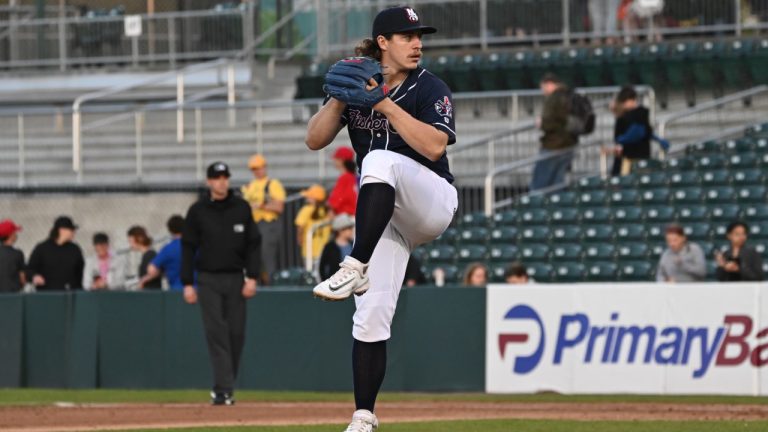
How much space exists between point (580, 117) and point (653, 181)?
3.65ft

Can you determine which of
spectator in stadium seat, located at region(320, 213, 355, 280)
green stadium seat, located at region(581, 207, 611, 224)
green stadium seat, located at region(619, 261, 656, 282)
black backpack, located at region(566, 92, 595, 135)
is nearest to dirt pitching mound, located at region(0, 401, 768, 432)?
spectator in stadium seat, located at region(320, 213, 355, 280)

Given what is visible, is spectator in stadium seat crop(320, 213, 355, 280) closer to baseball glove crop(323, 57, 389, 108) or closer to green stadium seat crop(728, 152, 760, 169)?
green stadium seat crop(728, 152, 760, 169)

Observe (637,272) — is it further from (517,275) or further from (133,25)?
(133,25)

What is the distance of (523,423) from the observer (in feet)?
35.3

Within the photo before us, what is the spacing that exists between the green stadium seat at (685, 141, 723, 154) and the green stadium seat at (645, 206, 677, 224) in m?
1.59

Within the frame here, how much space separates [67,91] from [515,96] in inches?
362

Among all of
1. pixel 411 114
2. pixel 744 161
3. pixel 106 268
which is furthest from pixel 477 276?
pixel 411 114

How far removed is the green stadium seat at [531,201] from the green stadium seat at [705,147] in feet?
6.23

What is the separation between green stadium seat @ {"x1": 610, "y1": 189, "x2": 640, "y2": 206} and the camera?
773 inches

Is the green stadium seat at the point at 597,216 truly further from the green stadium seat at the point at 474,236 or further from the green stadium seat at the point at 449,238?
the green stadium seat at the point at 449,238

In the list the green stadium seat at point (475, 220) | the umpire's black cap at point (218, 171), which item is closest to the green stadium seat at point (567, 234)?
the green stadium seat at point (475, 220)

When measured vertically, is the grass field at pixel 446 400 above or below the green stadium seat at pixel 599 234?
below

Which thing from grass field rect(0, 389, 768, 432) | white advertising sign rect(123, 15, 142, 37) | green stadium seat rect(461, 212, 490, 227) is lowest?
grass field rect(0, 389, 768, 432)

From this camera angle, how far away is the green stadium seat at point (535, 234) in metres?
19.7
